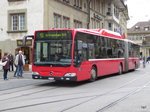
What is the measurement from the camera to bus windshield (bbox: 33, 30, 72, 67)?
45.8ft

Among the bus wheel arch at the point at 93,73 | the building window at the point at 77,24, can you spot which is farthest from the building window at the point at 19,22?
the bus wheel arch at the point at 93,73

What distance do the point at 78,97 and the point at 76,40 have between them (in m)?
4.08

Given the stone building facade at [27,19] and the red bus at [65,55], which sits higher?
the stone building facade at [27,19]

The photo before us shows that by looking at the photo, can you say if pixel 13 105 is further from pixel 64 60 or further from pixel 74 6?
pixel 74 6

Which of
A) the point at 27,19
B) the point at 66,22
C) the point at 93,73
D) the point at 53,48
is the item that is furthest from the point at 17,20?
the point at 53,48

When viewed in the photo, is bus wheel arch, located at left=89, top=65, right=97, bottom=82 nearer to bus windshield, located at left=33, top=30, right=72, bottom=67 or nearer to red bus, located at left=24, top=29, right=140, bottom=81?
red bus, located at left=24, top=29, right=140, bottom=81

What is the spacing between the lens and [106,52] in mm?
18891

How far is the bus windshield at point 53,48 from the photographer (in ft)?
45.8

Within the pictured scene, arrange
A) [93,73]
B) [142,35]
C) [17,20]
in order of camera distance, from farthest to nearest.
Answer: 1. [142,35]
2. [17,20]
3. [93,73]

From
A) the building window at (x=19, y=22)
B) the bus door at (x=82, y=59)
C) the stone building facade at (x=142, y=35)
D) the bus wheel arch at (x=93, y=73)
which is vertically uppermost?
the stone building facade at (x=142, y=35)

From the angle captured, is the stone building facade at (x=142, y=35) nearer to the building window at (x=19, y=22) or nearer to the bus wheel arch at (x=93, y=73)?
the building window at (x=19, y=22)

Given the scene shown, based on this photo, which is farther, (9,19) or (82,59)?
(9,19)

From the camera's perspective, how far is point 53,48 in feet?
46.8

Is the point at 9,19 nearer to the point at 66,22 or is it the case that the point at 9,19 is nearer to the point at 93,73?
the point at 66,22
